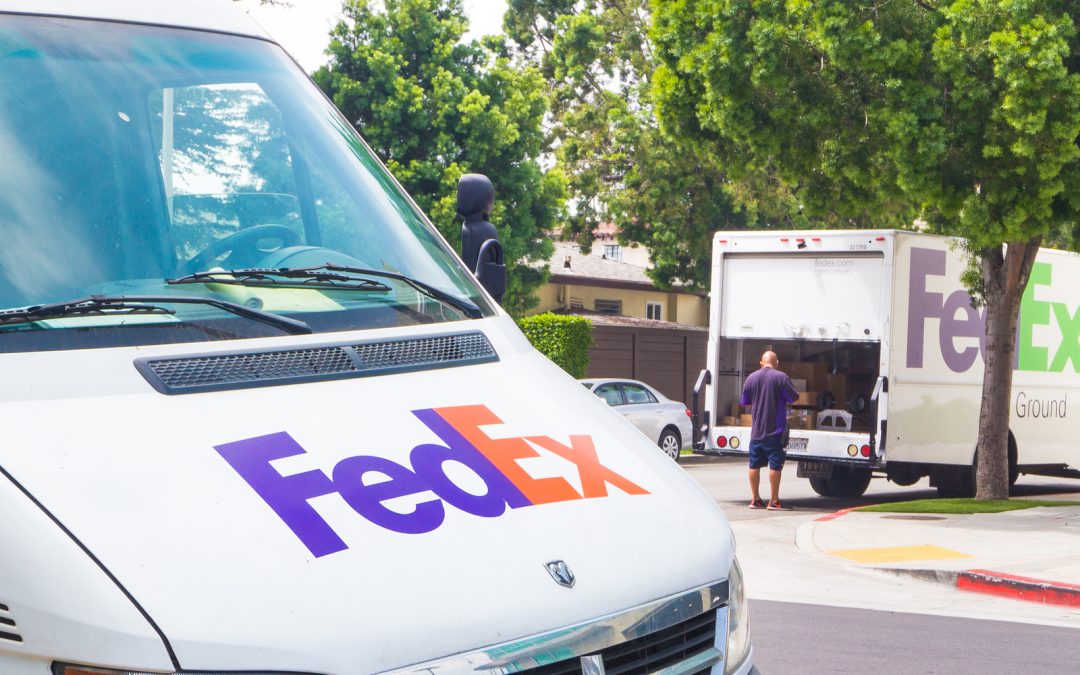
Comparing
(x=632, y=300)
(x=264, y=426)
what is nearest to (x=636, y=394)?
(x=632, y=300)

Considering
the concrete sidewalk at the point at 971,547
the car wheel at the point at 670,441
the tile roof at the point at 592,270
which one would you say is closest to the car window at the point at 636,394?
the car wheel at the point at 670,441

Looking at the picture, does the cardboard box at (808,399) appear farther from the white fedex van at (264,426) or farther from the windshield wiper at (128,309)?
the windshield wiper at (128,309)

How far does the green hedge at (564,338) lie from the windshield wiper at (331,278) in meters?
23.7

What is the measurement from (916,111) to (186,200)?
11943 mm

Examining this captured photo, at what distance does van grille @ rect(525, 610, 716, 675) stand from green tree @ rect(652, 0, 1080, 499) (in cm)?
1173

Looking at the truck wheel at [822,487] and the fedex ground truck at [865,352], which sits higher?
the fedex ground truck at [865,352]

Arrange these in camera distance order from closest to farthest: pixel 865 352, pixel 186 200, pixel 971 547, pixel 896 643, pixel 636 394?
pixel 186 200, pixel 896 643, pixel 971 547, pixel 865 352, pixel 636 394

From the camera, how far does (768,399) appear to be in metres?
16.1

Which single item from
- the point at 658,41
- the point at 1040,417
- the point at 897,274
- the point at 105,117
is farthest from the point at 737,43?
the point at 105,117

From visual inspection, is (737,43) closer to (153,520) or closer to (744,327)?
(744,327)

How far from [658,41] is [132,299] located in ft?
48.1

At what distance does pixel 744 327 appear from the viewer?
1773cm

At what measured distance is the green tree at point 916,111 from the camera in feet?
45.3

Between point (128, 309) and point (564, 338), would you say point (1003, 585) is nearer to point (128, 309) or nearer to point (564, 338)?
point (128, 309)
